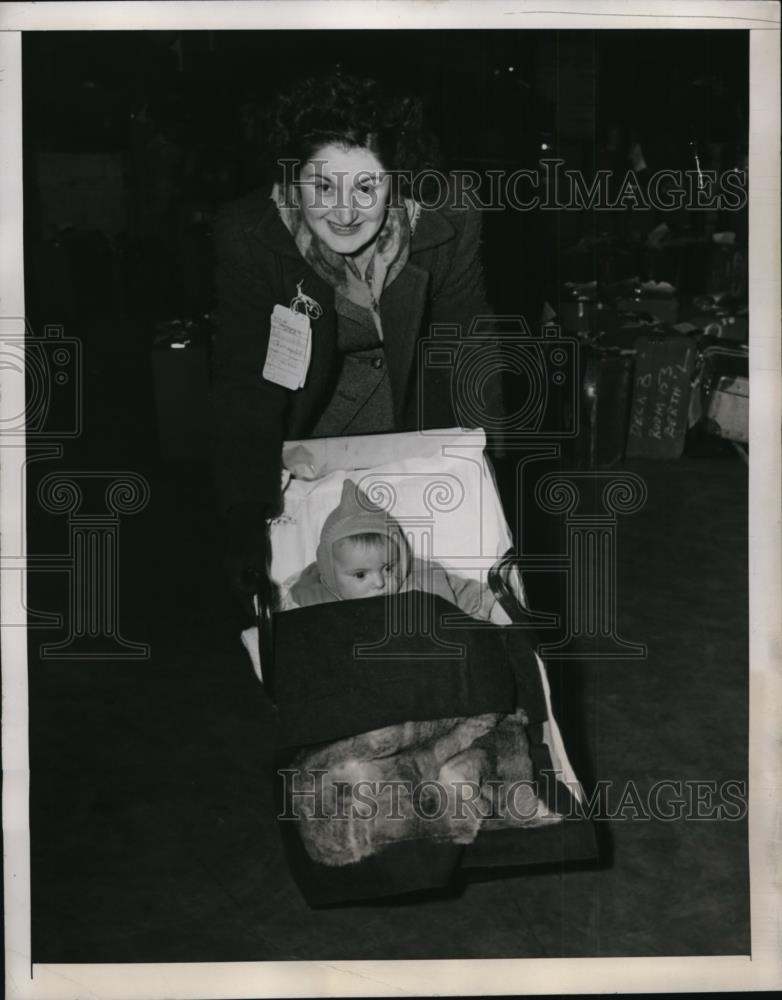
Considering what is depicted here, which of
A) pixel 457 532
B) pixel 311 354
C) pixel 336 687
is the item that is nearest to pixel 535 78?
pixel 311 354

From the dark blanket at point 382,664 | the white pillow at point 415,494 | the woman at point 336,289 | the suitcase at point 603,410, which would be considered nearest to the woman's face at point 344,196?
the woman at point 336,289

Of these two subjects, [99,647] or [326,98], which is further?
[99,647]

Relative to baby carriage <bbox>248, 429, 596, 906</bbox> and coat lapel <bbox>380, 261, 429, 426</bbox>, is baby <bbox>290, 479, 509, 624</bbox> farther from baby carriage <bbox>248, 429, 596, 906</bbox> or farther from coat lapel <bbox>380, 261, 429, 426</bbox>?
coat lapel <bbox>380, 261, 429, 426</bbox>

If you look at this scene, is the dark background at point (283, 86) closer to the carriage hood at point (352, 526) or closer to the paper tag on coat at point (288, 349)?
the paper tag on coat at point (288, 349)

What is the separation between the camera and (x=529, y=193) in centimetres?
278

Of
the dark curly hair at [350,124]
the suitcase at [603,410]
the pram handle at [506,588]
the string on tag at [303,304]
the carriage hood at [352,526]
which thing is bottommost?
the pram handle at [506,588]

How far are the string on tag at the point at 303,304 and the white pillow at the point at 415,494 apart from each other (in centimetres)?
25

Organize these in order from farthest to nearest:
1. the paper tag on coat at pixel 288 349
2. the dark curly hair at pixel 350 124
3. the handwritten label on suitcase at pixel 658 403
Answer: the handwritten label on suitcase at pixel 658 403
the paper tag on coat at pixel 288 349
the dark curly hair at pixel 350 124

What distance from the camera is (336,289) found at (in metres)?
2.84

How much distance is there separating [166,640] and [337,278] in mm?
796

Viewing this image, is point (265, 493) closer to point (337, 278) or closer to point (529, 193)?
point (337, 278)

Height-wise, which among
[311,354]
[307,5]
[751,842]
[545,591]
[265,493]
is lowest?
[751,842]

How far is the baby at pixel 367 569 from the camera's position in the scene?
2.87 meters

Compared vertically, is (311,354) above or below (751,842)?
above
